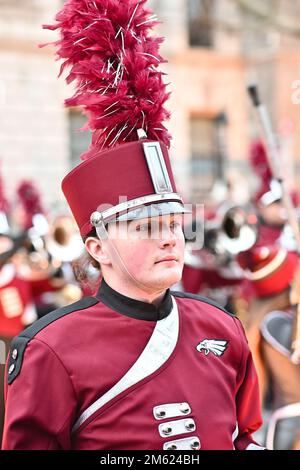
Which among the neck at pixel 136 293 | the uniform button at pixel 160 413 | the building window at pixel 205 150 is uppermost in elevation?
the neck at pixel 136 293

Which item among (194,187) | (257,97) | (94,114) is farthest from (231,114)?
(94,114)

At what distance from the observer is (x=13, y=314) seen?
6422 millimetres

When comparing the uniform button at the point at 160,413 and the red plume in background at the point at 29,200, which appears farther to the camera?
the red plume in background at the point at 29,200

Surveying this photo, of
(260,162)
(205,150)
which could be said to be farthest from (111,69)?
(205,150)

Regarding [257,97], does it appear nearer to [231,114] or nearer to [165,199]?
[165,199]

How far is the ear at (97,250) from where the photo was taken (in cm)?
236

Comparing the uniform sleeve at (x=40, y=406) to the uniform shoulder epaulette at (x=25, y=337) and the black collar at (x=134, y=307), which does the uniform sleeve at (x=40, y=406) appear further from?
the black collar at (x=134, y=307)

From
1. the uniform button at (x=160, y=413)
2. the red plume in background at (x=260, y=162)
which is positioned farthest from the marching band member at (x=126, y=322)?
the red plume in background at (x=260, y=162)

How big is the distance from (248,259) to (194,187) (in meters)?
12.2

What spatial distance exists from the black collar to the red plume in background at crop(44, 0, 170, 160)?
0.43 m

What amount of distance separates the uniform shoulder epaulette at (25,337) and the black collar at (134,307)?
51 millimetres

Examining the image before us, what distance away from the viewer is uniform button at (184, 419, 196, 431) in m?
2.20

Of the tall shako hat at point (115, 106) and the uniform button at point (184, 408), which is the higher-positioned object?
the tall shako hat at point (115, 106)

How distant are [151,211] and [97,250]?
0.22 meters
